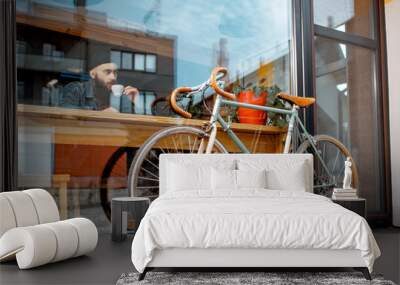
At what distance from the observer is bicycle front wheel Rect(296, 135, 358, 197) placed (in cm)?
508

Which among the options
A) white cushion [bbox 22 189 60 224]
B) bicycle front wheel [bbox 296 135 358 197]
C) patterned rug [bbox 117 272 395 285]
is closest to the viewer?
patterned rug [bbox 117 272 395 285]

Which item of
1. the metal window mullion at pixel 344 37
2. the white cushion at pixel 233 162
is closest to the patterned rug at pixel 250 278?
the white cushion at pixel 233 162

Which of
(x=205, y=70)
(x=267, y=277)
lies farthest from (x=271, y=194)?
(x=205, y=70)

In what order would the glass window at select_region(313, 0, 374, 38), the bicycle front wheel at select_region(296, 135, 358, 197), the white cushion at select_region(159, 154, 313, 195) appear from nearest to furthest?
the white cushion at select_region(159, 154, 313, 195), the bicycle front wheel at select_region(296, 135, 358, 197), the glass window at select_region(313, 0, 374, 38)

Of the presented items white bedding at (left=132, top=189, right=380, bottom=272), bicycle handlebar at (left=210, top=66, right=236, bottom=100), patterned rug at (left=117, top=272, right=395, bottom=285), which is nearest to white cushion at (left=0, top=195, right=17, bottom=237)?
patterned rug at (left=117, top=272, right=395, bottom=285)

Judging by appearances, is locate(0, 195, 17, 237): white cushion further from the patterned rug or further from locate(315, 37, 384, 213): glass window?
locate(315, 37, 384, 213): glass window

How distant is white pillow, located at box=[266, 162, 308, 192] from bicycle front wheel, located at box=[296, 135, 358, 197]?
76 cm

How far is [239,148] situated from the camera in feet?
16.1

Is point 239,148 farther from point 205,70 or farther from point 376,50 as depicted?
point 376,50

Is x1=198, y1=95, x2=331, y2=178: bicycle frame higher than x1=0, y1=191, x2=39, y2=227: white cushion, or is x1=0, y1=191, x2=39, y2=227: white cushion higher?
x1=198, y1=95, x2=331, y2=178: bicycle frame

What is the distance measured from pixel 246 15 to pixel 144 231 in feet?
10.4

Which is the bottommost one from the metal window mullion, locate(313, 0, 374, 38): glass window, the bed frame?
the bed frame

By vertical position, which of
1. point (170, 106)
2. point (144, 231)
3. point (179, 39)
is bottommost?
point (144, 231)

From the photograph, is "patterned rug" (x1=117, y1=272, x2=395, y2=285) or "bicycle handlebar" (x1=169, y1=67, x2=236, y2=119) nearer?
"patterned rug" (x1=117, y1=272, x2=395, y2=285)
